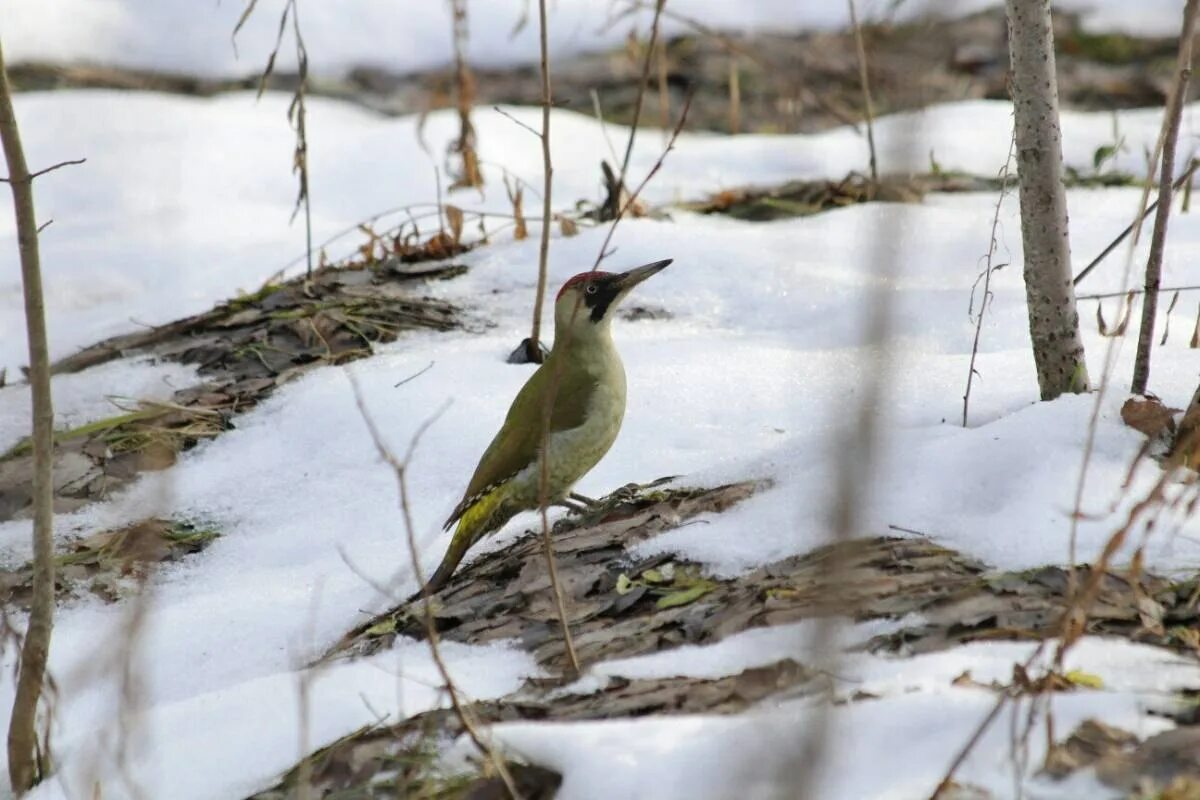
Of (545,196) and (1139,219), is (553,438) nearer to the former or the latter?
(545,196)

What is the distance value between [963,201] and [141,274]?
12.7ft

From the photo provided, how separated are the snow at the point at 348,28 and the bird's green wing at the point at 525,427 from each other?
5.58 m

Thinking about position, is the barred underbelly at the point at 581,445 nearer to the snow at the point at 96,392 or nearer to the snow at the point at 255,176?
the snow at the point at 255,176

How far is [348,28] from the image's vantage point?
33.3 ft

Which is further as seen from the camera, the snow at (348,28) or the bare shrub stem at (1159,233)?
the snow at (348,28)

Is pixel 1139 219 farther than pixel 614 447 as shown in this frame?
No

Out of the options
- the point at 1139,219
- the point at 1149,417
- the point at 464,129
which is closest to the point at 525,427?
the point at 1149,417

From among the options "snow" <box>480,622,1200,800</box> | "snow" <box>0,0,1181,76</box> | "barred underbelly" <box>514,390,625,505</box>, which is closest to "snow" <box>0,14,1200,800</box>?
"snow" <box>480,622,1200,800</box>

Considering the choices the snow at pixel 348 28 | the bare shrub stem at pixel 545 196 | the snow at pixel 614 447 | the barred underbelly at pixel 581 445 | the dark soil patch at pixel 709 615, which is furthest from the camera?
the snow at pixel 348 28

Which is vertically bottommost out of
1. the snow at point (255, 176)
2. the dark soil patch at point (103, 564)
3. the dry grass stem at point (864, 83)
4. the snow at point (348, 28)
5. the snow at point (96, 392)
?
the dark soil patch at point (103, 564)

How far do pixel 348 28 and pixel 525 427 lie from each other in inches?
260

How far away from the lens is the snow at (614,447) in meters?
2.56

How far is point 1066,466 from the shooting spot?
3.40m

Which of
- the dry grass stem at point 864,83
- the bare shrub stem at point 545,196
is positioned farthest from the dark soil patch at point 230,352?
the dry grass stem at point 864,83
